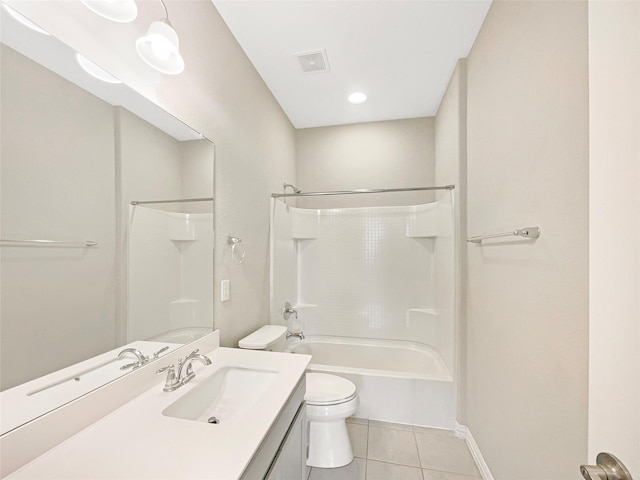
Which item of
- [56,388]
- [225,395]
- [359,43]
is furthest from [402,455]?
[359,43]

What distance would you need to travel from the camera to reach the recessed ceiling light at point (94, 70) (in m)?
0.81

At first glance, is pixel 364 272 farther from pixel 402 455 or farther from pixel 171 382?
pixel 171 382

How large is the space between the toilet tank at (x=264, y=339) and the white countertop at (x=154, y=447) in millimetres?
690

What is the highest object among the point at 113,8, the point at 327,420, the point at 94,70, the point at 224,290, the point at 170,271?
the point at 113,8

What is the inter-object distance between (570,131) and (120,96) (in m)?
1.56

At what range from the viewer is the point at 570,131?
Answer: 874 mm

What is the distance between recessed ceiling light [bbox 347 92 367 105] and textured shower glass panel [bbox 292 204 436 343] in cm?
106

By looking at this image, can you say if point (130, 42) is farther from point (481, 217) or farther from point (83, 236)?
point (481, 217)

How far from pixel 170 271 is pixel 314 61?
1779 millimetres

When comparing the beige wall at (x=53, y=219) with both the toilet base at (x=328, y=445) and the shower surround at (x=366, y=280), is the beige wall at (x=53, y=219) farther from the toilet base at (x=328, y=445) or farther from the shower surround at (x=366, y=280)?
the shower surround at (x=366, y=280)

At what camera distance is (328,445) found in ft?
5.28

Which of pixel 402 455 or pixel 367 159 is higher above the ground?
pixel 367 159
